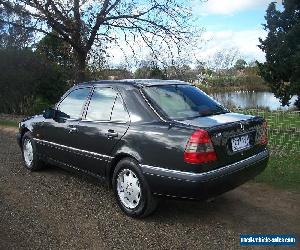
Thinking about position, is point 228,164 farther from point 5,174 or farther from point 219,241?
point 5,174

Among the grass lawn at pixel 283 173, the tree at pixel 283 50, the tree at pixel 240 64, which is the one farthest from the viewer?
the tree at pixel 240 64

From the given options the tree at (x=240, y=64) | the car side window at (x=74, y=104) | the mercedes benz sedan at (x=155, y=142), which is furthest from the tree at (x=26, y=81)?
the tree at (x=240, y=64)

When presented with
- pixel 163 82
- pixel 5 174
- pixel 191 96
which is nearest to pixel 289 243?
pixel 191 96

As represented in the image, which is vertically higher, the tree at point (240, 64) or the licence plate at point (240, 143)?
the tree at point (240, 64)

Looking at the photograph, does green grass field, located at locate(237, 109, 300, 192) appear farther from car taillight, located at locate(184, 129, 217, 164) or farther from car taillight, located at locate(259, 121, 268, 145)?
car taillight, located at locate(184, 129, 217, 164)

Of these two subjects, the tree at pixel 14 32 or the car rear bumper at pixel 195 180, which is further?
the tree at pixel 14 32

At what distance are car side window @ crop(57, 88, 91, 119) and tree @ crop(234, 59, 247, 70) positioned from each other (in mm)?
35460

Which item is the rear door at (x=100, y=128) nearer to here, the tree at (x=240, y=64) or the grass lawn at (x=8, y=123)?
the grass lawn at (x=8, y=123)

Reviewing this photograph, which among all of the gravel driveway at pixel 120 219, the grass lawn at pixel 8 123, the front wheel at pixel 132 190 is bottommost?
the gravel driveway at pixel 120 219

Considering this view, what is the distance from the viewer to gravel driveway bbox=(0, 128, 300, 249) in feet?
13.4

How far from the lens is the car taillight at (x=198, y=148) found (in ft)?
13.3

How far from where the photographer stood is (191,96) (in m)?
5.07

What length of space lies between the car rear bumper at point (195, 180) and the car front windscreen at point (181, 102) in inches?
27.9

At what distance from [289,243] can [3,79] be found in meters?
15.9
